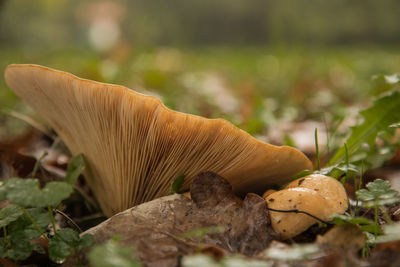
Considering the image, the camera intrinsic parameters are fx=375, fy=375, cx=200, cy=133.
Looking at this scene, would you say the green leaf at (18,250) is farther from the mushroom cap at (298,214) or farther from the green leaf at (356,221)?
the green leaf at (356,221)

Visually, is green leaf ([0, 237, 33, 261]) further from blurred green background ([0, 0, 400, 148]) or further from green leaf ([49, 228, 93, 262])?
blurred green background ([0, 0, 400, 148])

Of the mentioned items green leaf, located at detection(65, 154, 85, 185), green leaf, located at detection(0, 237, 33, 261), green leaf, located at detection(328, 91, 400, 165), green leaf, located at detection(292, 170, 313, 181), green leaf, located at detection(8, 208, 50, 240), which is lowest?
green leaf, located at detection(0, 237, 33, 261)

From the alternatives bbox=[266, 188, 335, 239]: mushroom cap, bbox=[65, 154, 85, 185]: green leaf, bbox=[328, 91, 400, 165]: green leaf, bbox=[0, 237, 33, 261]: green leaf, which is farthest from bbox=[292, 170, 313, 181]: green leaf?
bbox=[0, 237, 33, 261]: green leaf

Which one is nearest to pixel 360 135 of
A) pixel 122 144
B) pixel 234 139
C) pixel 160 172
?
pixel 234 139

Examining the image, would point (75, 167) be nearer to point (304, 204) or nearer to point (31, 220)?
point (31, 220)

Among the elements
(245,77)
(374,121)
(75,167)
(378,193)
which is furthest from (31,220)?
(245,77)

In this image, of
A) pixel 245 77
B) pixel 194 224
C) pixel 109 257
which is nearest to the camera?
pixel 109 257

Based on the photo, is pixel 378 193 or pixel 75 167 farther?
pixel 75 167
